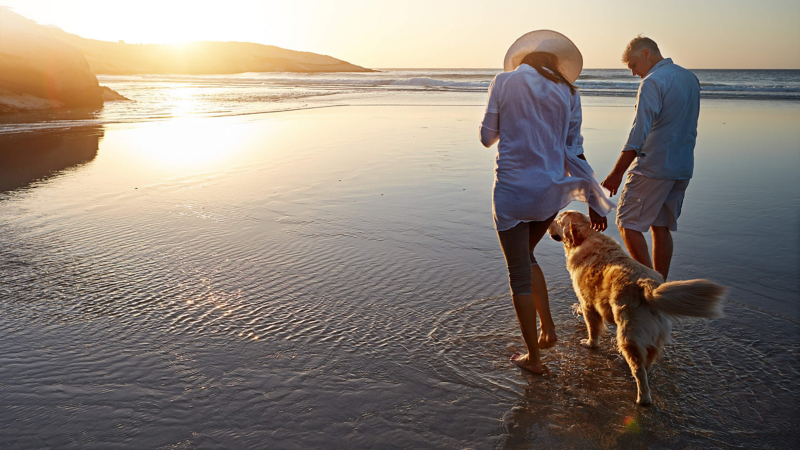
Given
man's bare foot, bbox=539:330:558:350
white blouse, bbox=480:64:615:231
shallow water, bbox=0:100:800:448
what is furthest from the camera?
man's bare foot, bbox=539:330:558:350

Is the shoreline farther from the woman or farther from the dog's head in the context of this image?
the woman

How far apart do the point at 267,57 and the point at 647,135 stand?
13319 cm

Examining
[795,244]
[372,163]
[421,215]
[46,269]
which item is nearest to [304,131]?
[372,163]

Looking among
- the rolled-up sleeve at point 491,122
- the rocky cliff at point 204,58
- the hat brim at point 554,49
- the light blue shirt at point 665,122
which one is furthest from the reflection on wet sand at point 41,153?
the rocky cliff at point 204,58

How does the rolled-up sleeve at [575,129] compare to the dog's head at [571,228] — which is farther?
the dog's head at [571,228]

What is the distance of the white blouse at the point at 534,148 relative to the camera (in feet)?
9.05

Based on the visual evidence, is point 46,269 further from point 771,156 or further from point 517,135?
point 771,156

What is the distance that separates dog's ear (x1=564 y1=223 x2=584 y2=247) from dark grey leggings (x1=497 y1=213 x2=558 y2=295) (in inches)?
16.1

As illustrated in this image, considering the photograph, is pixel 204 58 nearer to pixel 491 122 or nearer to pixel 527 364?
pixel 491 122

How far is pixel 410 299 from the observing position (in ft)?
13.6

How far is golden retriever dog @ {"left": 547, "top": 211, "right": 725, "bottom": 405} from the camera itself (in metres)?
2.55

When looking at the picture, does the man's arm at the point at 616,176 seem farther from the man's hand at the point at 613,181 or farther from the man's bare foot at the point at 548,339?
the man's bare foot at the point at 548,339

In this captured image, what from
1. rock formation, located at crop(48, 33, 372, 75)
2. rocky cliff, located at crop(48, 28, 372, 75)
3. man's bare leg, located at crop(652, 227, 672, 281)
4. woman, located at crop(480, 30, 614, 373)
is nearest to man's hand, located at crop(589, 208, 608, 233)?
woman, located at crop(480, 30, 614, 373)

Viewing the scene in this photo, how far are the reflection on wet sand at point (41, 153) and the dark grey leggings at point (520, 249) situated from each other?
760cm
